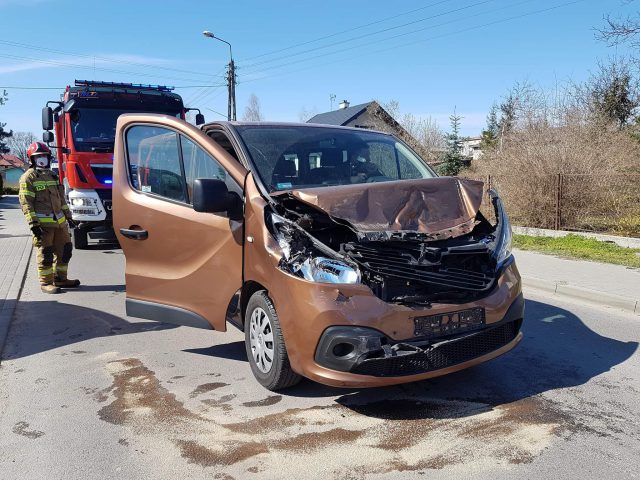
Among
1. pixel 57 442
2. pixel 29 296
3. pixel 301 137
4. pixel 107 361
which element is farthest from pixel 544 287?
pixel 29 296

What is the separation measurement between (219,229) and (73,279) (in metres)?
5.50

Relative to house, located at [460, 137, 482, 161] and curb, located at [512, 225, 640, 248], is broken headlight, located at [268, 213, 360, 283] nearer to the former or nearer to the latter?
curb, located at [512, 225, 640, 248]

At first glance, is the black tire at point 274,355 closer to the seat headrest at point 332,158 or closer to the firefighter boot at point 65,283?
the seat headrest at point 332,158

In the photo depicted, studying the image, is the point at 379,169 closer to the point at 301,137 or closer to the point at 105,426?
the point at 301,137

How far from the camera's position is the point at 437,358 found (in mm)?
3594

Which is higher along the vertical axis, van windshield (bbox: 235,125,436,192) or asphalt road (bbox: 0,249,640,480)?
van windshield (bbox: 235,125,436,192)

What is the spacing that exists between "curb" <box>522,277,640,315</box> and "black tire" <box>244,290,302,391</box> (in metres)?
4.79

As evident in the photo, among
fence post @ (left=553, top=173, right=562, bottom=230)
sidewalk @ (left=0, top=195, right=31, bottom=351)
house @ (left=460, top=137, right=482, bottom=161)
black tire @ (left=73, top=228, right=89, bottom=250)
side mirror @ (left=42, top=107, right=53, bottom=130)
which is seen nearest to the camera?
sidewalk @ (left=0, top=195, right=31, bottom=351)

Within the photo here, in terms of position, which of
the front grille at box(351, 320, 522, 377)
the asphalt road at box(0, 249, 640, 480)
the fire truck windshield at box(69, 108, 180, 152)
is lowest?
the asphalt road at box(0, 249, 640, 480)

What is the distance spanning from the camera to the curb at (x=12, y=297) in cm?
602

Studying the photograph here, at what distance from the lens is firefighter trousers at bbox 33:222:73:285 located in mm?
7938

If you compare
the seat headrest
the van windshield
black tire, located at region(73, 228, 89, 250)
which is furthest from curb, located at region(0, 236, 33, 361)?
the seat headrest

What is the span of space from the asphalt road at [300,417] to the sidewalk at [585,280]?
5.06 feet

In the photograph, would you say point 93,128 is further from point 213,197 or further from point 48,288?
point 213,197
